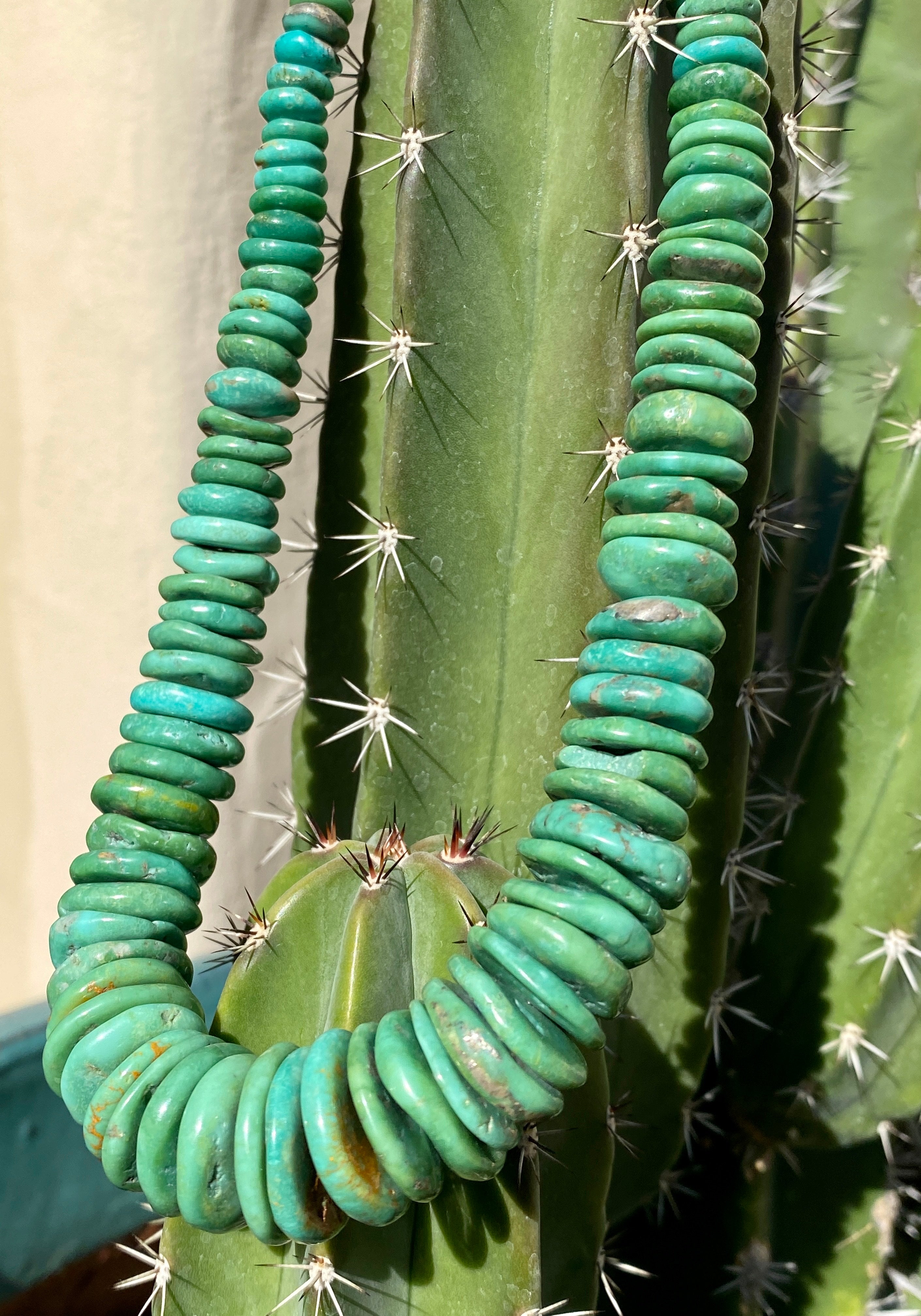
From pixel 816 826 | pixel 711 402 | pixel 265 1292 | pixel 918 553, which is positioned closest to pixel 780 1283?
pixel 816 826

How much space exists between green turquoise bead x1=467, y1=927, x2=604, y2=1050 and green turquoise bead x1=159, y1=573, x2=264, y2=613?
0.81 feet

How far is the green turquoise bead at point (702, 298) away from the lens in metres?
0.55

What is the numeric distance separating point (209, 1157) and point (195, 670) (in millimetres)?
257

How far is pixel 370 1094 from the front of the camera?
1.53ft

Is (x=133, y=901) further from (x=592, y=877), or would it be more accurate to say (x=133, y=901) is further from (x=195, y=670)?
(x=592, y=877)

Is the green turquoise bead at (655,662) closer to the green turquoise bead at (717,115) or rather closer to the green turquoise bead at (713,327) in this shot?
the green turquoise bead at (713,327)

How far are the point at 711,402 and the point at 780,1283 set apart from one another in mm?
702

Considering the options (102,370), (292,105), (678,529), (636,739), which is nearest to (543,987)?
(636,739)

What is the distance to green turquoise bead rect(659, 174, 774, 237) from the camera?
0.56 metres

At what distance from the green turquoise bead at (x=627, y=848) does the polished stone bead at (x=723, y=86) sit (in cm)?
40

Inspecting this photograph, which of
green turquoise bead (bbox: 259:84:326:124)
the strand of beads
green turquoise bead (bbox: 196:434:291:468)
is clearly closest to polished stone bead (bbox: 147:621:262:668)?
the strand of beads

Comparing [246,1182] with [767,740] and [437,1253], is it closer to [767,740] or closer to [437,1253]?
[437,1253]

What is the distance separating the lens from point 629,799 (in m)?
0.49

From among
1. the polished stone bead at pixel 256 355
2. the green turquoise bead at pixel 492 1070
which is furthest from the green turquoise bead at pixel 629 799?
the polished stone bead at pixel 256 355
